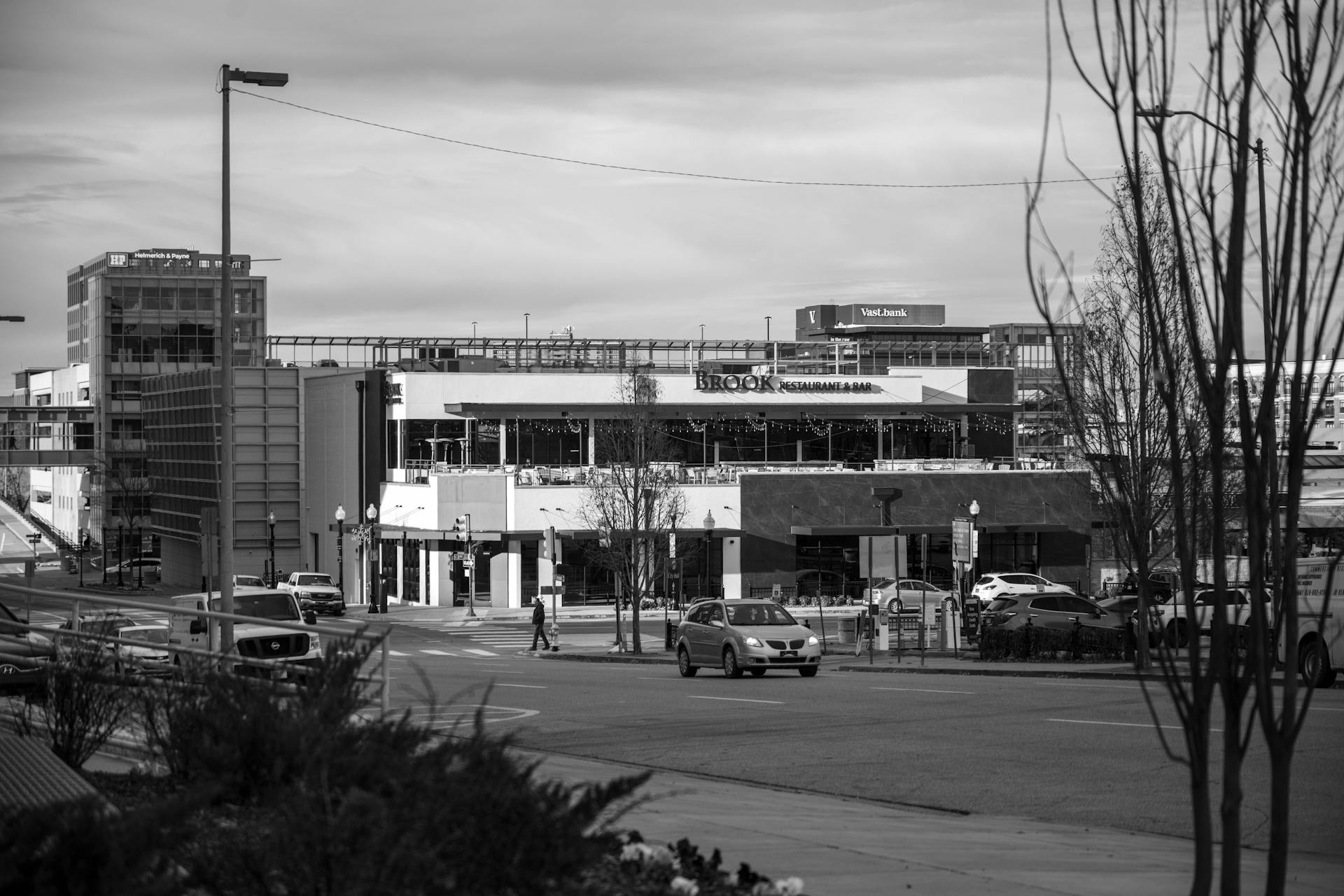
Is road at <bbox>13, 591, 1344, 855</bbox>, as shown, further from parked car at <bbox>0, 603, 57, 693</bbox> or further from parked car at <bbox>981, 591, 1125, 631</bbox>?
parked car at <bbox>981, 591, 1125, 631</bbox>

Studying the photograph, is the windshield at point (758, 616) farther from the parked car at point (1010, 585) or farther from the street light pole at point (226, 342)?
the parked car at point (1010, 585)

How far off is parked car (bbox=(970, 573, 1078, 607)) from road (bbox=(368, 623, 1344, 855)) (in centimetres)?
3228

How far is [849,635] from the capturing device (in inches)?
1730

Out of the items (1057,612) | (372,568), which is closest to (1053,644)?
(1057,612)

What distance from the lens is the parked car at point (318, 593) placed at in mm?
61656

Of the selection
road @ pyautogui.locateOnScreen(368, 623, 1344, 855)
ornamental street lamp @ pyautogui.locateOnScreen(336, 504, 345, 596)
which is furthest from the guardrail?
ornamental street lamp @ pyautogui.locateOnScreen(336, 504, 345, 596)

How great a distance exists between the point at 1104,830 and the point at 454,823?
7.45 meters

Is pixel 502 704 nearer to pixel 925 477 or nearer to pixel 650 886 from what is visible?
pixel 650 886

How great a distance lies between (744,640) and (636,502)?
54.3 ft

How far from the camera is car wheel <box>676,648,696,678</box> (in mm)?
31672

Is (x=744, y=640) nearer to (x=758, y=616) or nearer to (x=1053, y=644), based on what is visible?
(x=758, y=616)

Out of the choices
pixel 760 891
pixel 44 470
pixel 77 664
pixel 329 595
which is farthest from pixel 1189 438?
pixel 44 470

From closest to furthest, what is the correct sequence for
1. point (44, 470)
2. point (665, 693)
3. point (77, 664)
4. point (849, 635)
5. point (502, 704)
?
point (77, 664), point (502, 704), point (665, 693), point (849, 635), point (44, 470)

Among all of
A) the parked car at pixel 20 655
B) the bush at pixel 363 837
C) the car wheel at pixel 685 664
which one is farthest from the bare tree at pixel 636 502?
the bush at pixel 363 837
